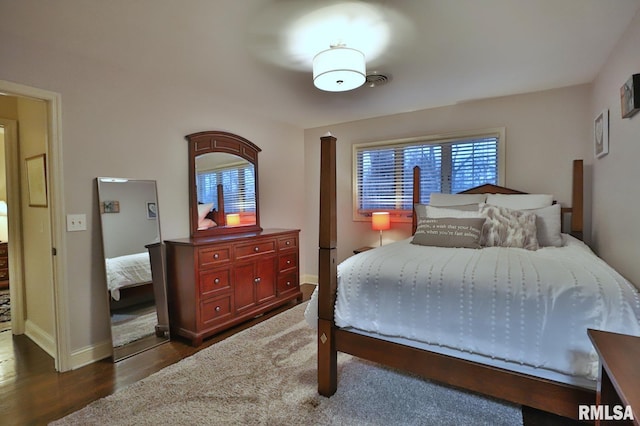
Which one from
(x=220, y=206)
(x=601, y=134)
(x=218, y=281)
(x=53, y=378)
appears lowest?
(x=53, y=378)

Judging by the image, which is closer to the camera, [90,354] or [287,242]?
[90,354]

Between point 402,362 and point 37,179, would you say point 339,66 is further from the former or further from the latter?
point 37,179

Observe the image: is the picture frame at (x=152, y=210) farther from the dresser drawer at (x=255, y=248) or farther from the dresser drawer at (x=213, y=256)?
the dresser drawer at (x=255, y=248)

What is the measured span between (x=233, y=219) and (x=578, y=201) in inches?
139

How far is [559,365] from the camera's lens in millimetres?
1304

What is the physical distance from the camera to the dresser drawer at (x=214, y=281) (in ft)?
8.93

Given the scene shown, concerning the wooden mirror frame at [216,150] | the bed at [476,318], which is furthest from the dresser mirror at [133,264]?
the bed at [476,318]

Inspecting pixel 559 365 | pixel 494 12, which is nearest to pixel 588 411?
pixel 559 365

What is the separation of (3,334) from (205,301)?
6.80ft

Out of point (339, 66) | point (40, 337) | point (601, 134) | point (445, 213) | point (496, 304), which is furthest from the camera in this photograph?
point (445, 213)

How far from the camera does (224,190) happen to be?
11.3 feet

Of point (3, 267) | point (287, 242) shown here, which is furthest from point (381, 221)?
point (3, 267)

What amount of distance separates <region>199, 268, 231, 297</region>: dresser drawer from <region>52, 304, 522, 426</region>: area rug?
1.85ft

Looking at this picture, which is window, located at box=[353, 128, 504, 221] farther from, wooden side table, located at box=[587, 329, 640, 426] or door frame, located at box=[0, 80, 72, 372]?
door frame, located at box=[0, 80, 72, 372]
